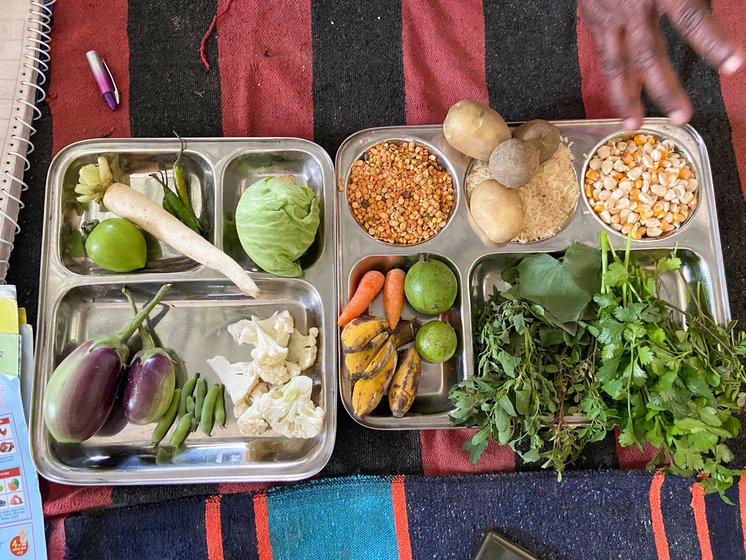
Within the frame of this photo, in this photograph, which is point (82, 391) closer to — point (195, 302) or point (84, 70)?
point (195, 302)

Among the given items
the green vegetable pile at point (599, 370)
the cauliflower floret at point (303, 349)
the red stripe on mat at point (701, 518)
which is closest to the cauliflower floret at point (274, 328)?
the cauliflower floret at point (303, 349)

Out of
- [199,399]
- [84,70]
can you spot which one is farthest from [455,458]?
[84,70]

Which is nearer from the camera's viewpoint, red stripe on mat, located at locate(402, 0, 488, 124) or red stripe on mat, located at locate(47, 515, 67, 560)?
red stripe on mat, located at locate(47, 515, 67, 560)

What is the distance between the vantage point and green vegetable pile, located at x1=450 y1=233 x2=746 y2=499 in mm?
1178

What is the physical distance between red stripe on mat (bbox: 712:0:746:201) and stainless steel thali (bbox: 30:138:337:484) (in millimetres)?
1200

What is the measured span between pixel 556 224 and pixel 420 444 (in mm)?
678

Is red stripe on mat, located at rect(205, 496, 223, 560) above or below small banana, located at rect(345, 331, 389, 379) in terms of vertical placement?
below

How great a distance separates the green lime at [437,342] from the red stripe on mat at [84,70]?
1.03 metres

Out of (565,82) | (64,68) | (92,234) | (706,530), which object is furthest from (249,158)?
(706,530)

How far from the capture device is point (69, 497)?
1.40m

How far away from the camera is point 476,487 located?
1421mm

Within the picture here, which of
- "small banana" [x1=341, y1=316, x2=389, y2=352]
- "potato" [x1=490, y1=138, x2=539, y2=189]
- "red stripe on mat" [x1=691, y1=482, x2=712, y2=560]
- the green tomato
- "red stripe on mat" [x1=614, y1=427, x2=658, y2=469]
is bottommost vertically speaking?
"red stripe on mat" [x1=691, y1=482, x2=712, y2=560]

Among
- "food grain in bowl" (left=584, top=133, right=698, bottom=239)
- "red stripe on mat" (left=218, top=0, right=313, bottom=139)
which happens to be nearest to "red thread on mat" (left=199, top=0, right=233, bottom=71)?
"red stripe on mat" (left=218, top=0, right=313, bottom=139)

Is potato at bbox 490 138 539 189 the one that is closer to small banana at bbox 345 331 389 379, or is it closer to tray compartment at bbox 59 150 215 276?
small banana at bbox 345 331 389 379
